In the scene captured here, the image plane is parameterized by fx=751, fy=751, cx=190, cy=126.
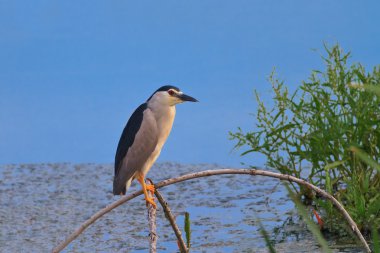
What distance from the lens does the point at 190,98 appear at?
502cm

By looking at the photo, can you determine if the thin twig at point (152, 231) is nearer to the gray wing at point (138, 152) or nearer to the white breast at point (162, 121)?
the gray wing at point (138, 152)

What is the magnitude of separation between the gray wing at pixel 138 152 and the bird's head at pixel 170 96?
109mm

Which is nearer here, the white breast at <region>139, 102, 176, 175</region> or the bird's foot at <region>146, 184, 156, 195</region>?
the bird's foot at <region>146, 184, 156, 195</region>

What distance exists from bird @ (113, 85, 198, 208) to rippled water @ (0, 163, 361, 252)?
1776 mm

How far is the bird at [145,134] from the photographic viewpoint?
16.4ft

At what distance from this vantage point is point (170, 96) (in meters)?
5.07

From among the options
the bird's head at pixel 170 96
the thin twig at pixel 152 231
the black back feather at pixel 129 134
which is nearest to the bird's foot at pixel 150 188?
the thin twig at pixel 152 231

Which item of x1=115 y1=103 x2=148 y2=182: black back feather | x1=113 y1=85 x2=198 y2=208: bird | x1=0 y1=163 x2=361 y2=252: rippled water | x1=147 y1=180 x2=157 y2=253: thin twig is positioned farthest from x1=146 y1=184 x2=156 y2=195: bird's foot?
x1=0 y1=163 x2=361 y2=252: rippled water

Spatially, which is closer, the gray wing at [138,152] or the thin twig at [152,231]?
the thin twig at [152,231]

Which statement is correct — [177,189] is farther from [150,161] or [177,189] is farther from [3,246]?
[150,161]

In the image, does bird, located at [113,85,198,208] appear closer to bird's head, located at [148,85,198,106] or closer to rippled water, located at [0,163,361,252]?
bird's head, located at [148,85,198,106]

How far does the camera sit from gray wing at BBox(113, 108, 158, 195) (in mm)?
4973

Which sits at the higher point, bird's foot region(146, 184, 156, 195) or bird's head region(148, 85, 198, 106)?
bird's head region(148, 85, 198, 106)

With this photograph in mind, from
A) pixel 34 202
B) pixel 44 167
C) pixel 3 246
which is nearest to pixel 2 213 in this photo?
pixel 34 202
